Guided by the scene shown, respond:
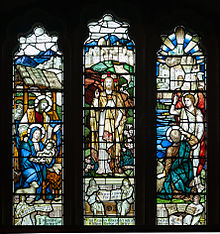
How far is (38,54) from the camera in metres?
5.92

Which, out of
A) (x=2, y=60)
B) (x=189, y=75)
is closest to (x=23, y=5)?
(x=2, y=60)

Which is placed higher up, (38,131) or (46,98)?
(46,98)

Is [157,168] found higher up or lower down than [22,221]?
higher up

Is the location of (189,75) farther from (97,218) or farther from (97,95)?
(97,218)

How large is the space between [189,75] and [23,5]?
Answer: 235 centimetres

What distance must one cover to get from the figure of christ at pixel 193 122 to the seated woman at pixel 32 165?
5.70ft

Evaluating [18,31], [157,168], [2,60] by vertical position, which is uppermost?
[18,31]

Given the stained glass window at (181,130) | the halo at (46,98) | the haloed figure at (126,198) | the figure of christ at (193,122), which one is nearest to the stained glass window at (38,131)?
the halo at (46,98)

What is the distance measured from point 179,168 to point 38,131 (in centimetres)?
188

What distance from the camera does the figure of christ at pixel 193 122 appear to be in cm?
570

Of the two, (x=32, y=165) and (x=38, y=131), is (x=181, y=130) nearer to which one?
(x=38, y=131)

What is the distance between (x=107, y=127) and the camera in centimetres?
578

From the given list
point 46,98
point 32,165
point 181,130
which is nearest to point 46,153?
point 32,165

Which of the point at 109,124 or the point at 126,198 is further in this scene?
the point at 109,124
